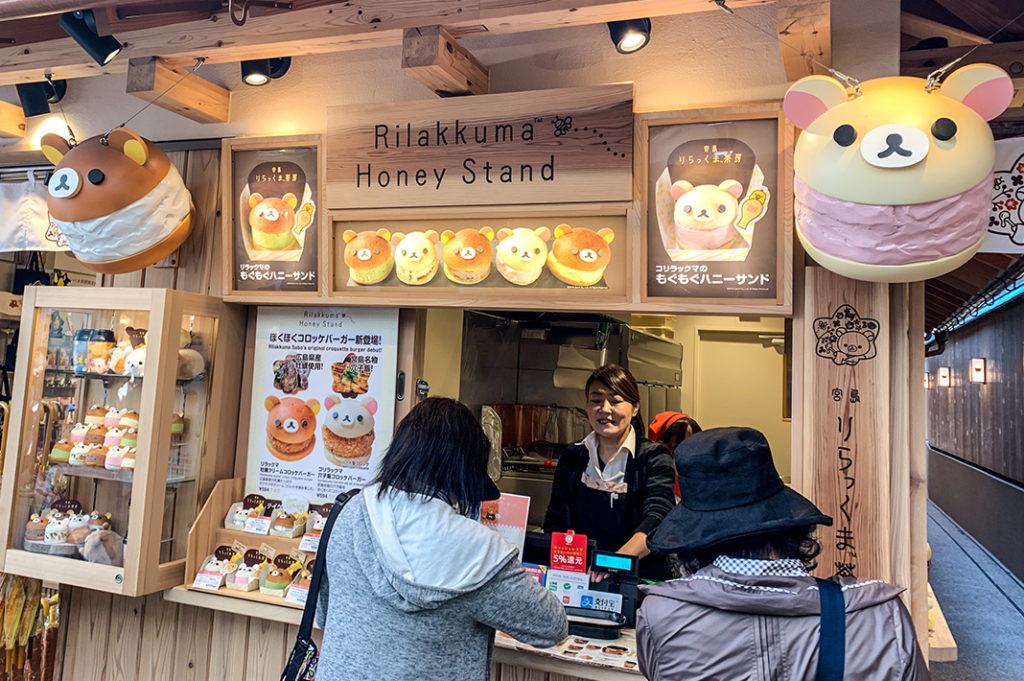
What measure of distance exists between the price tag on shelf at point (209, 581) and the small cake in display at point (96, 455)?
641 mm

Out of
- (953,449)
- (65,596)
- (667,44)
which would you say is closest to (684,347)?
(667,44)

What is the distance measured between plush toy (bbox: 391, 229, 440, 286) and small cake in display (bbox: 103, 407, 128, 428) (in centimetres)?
139

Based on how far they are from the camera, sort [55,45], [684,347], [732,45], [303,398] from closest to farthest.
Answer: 1. [732,45]
2. [55,45]
3. [303,398]
4. [684,347]

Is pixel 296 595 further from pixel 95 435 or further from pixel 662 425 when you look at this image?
pixel 662 425

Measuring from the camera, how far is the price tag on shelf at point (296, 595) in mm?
2744

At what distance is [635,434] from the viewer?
10.6 ft

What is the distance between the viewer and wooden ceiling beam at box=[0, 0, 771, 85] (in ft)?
7.30

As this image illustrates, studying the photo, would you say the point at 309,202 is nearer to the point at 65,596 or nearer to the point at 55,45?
the point at 55,45

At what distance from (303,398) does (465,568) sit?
5.27 feet

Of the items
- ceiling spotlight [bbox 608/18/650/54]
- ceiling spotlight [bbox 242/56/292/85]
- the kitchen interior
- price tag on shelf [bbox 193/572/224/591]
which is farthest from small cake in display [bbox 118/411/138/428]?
ceiling spotlight [bbox 608/18/650/54]

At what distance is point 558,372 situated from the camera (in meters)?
4.73

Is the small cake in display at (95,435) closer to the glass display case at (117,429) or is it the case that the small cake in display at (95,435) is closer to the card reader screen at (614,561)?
the glass display case at (117,429)

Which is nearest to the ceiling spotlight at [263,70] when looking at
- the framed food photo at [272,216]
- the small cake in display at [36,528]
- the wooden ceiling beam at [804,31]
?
the framed food photo at [272,216]

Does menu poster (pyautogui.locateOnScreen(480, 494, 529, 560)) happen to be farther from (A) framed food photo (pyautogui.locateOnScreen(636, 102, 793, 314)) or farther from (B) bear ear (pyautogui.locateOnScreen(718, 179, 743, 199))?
(B) bear ear (pyautogui.locateOnScreen(718, 179, 743, 199))
